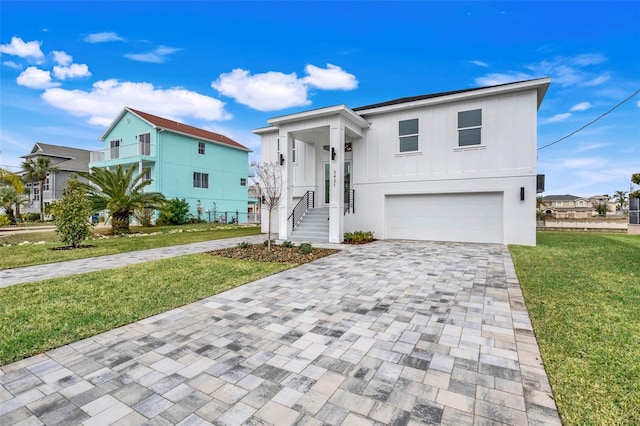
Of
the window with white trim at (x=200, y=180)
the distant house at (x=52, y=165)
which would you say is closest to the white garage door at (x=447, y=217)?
the window with white trim at (x=200, y=180)

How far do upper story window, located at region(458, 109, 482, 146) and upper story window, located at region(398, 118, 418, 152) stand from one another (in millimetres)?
1599

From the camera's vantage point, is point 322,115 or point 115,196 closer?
point 322,115

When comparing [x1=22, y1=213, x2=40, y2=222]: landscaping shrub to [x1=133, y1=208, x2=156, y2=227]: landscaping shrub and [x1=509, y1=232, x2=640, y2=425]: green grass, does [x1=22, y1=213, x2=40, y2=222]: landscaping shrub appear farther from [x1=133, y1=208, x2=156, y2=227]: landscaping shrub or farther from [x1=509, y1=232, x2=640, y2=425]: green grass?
[x1=509, y1=232, x2=640, y2=425]: green grass

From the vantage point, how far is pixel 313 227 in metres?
12.1

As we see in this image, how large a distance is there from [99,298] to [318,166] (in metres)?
10.5

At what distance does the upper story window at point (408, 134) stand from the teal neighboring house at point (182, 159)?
16.9m

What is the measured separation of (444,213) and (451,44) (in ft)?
28.9

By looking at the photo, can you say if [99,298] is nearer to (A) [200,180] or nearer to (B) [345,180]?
(B) [345,180]

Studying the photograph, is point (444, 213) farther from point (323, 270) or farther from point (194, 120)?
point (194, 120)

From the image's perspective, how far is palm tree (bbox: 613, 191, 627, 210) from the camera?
5292 cm

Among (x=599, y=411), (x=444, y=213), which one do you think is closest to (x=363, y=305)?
(x=599, y=411)

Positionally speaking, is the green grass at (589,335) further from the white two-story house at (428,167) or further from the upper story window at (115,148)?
the upper story window at (115,148)

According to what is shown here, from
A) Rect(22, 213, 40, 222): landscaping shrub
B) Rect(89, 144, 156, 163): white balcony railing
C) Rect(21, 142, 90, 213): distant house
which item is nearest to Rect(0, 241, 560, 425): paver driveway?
Rect(89, 144, 156, 163): white balcony railing

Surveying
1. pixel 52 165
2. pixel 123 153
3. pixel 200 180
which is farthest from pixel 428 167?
Answer: pixel 52 165
